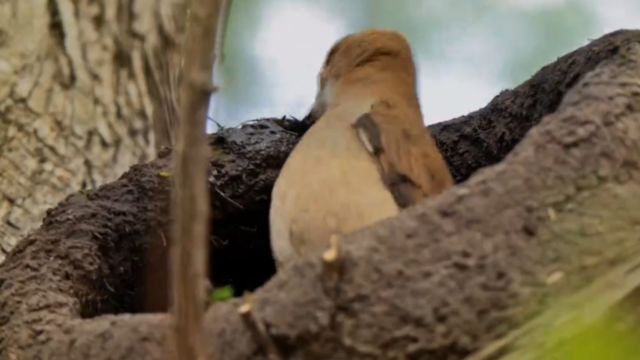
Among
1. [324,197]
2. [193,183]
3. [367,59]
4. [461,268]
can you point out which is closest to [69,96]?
[367,59]

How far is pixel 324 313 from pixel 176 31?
52.9 inches

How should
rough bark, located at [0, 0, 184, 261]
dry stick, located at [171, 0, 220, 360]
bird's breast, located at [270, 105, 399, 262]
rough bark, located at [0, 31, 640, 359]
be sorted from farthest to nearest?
rough bark, located at [0, 0, 184, 261] < bird's breast, located at [270, 105, 399, 262] < rough bark, located at [0, 31, 640, 359] < dry stick, located at [171, 0, 220, 360]

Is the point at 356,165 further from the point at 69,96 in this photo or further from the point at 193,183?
the point at 193,183

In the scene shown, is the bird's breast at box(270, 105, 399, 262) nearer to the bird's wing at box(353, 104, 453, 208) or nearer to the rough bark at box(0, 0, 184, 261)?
the bird's wing at box(353, 104, 453, 208)

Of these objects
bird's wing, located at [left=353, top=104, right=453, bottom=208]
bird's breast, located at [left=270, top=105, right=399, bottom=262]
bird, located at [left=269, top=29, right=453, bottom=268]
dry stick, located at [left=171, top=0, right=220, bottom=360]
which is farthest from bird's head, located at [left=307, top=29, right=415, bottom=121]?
dry stick, located at [left=171, top=0, right=220, bottom=360]

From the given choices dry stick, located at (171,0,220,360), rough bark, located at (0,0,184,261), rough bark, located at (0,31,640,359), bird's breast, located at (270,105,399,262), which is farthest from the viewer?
rough bark, located at (0,0,184,261)

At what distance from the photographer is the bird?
235 centimetres

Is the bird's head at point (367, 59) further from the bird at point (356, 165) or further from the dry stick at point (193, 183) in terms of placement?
the dry stick at point (193, 183)

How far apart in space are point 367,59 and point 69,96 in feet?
1.91

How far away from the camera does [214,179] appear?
2742 mm

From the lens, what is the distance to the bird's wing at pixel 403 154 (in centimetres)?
241

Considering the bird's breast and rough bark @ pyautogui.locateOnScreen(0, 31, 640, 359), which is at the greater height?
the bird's breast

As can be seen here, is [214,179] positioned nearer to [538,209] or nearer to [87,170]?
[87,170]

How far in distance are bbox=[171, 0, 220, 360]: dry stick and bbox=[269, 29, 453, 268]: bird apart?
0.88 meters
